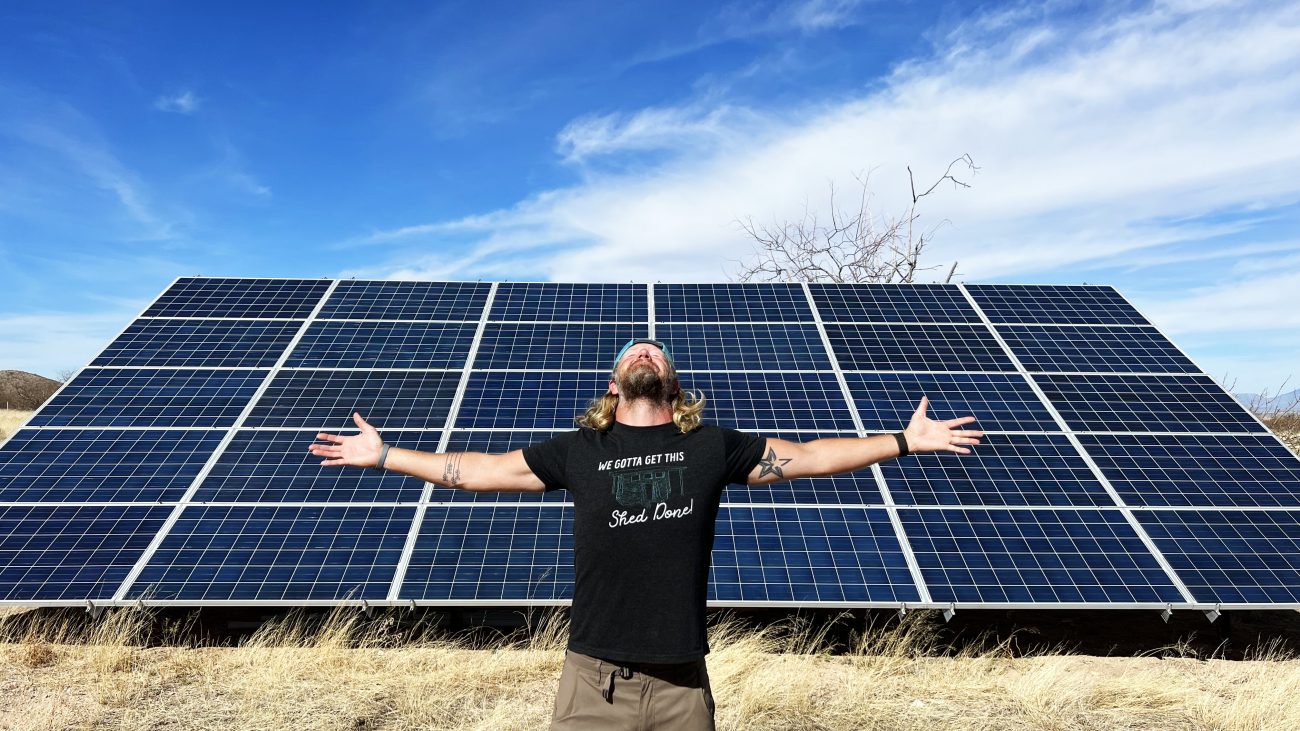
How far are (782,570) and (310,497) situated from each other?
21.1 feet

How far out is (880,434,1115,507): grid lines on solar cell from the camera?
446 inches

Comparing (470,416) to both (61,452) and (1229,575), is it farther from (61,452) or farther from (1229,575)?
(1229,575)

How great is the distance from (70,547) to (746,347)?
10.4 meters

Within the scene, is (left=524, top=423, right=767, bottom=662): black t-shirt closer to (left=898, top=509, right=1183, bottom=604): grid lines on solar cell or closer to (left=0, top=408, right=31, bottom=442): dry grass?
(left=898, top=509, right=1183, bottom=604): grid lines on solar cell

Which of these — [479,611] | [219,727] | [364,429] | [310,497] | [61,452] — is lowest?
[219,727]

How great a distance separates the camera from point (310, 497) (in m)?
11.2

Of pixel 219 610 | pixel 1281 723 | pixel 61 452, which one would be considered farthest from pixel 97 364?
pixel 1281 723

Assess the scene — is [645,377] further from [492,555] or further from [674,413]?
[492,555]

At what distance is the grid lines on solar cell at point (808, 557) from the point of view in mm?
9641

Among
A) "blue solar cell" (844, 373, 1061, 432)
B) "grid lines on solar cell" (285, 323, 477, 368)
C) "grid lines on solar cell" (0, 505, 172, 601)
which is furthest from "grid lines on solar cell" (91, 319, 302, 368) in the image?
"blue solar cell" (844, 373, 1061, 432)

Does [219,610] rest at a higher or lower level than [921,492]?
lower

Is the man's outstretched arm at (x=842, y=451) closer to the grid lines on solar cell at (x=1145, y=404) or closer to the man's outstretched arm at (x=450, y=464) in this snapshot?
the man's outstretched arm at (x=450, y=464)

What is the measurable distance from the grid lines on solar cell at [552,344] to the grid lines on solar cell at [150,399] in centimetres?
392

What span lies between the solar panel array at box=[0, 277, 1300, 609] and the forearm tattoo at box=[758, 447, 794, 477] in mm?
5264
